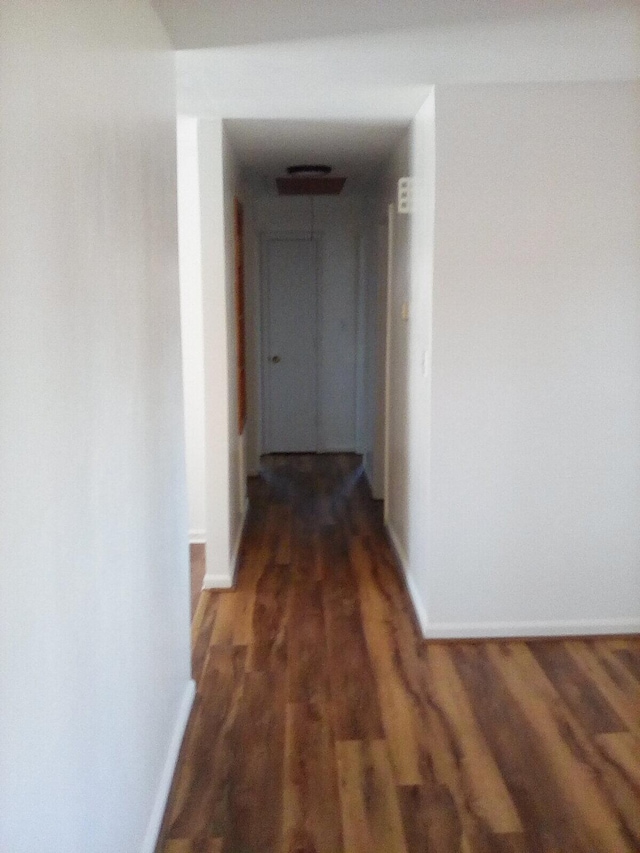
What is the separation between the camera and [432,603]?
3412 mm

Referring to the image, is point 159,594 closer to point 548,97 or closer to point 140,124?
point 140,124

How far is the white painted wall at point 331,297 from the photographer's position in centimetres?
657

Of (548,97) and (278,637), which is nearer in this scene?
(548,97)

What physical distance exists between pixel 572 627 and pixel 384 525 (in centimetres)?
175

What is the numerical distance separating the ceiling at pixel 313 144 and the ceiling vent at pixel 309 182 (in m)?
0.09

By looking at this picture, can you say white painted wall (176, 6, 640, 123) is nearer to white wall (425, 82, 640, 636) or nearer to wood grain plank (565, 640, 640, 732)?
white wall (425, 82, 640, 636)

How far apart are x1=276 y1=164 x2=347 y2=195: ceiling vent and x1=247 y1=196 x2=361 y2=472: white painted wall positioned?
0.85 ft

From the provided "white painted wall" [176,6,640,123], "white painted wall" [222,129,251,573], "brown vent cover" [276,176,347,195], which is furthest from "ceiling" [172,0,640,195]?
"brown vent cover" [276,176,347,195]

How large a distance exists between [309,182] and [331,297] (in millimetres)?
1341

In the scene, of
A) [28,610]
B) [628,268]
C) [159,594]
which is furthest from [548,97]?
[28,610]

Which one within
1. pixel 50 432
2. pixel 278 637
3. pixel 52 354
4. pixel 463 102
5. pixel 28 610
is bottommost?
pixel 278 637

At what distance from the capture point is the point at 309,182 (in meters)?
5.68

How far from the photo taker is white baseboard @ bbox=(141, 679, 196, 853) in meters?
2.14

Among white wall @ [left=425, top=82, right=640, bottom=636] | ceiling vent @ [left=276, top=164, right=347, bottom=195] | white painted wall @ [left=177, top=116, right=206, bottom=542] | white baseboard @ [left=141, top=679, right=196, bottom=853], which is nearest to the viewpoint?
white baseboard @ [left=141, top=679, right=196, bottom=853]
